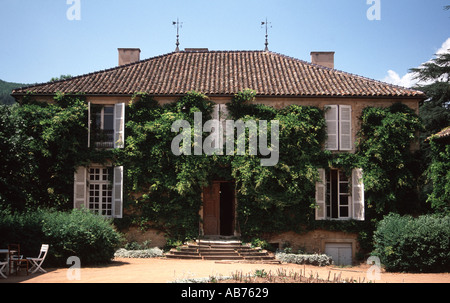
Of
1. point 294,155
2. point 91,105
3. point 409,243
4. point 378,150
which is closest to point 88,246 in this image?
point 91,105

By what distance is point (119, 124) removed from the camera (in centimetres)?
1775

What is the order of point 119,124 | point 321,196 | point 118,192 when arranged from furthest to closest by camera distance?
point 119,124 < point 321,196 < point 118,192

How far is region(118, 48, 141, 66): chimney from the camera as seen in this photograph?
2138 cm

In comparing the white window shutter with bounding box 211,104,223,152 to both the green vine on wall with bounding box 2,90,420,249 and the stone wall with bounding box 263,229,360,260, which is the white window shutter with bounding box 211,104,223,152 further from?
the stone wall with bounding box 263,229,360,260

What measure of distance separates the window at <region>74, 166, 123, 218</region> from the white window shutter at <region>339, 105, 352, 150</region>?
341 inches

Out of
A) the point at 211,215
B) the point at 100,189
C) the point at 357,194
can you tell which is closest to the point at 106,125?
the point at 100,189

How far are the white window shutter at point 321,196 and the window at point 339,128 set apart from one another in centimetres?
113

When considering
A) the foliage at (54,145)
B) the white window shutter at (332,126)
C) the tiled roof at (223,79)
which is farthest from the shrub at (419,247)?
the foliage at (54,145)

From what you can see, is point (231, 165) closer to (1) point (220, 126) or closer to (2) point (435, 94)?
(1) point (220, 126)

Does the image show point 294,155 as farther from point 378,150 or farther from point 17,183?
point 17,183

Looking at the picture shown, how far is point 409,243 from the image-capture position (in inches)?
558

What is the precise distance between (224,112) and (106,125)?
4.74 m

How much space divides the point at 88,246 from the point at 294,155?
27.1ft

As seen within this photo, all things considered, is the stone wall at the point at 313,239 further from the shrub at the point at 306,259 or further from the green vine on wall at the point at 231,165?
the shrub at the point at 306,259
